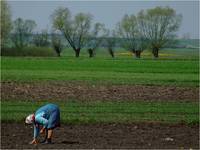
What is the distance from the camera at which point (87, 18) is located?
12569cm

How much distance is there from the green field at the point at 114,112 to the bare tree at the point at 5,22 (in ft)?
223

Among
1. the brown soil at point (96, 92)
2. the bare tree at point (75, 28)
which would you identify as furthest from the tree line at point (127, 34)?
the brown soil at point (96, 92)

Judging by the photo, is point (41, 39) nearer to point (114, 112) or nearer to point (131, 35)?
point (131, 35)

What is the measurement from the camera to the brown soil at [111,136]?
43.8ft

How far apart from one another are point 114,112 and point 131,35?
96.2 metres

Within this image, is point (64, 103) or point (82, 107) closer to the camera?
point (82, 107)

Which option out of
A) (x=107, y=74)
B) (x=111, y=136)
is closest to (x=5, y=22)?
(x=107, y=74)

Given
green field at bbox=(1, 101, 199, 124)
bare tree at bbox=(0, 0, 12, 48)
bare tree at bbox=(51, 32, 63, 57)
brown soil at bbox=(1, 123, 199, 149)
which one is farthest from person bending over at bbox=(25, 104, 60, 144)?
bare tree at bbox=(51, 32, 63, 57)

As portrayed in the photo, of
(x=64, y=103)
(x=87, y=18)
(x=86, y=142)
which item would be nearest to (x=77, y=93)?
(x=64, y=103)

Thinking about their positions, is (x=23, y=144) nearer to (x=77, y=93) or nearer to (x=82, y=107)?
(x=82, y=107)

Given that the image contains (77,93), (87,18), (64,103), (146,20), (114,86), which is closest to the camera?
(64,103)

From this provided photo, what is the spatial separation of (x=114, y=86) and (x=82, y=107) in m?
10.0

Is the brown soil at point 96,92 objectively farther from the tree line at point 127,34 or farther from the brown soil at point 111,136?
the tree line at point 127,34

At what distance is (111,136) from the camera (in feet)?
48.8
